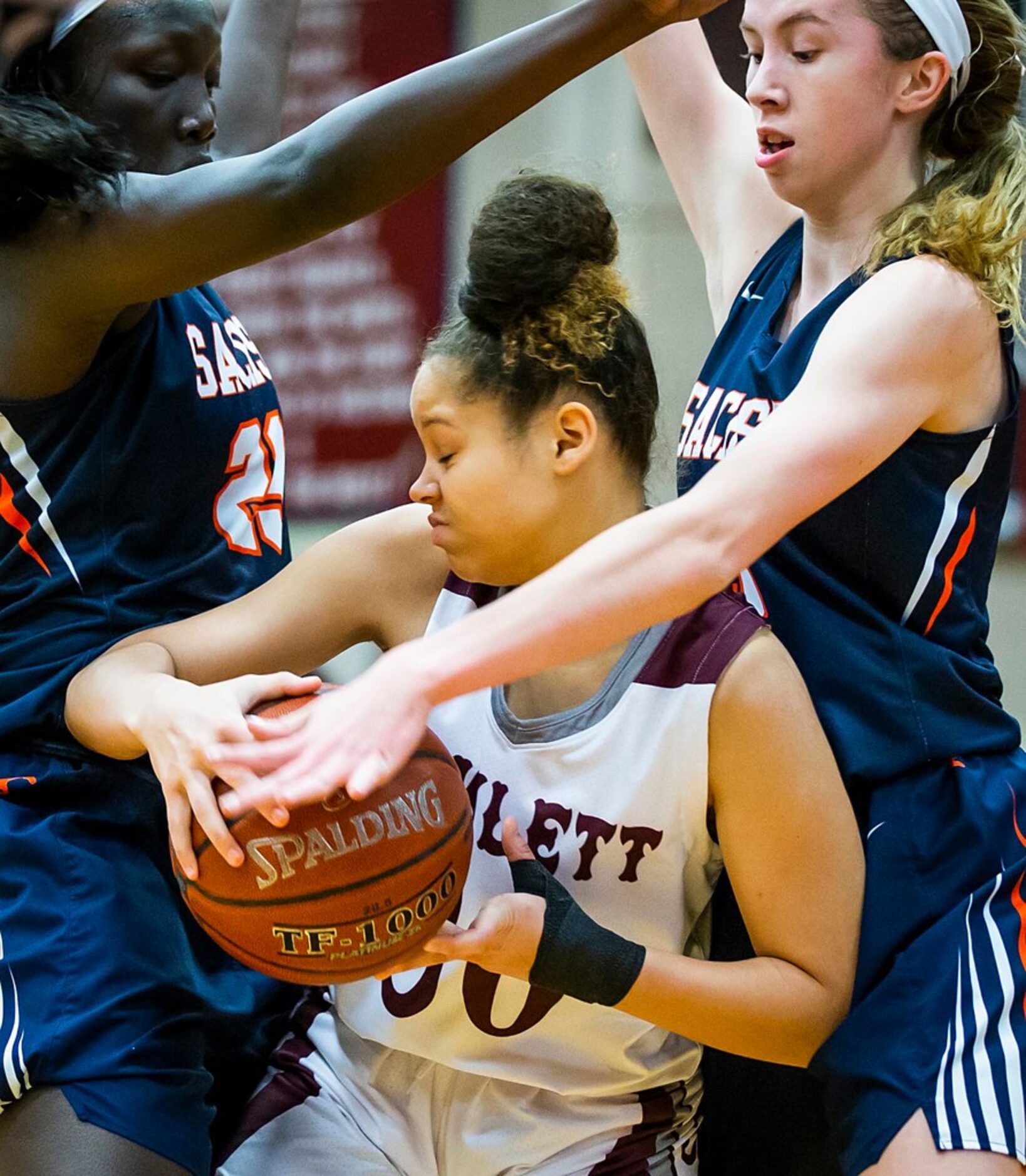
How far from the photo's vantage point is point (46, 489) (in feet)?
7.29

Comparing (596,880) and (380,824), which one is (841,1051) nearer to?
(596,880)

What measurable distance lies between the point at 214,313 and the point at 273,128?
454 millimetres

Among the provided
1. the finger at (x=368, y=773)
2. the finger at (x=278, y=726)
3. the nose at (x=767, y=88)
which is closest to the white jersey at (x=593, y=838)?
the finger at (x=278, y=726)

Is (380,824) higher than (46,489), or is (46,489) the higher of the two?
(46,489)

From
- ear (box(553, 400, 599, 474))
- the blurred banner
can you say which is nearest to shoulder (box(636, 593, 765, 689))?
ear (box(553, 400, 599, 474))

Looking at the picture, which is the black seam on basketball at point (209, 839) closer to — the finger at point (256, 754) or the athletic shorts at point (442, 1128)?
the finger at point (256, 754)

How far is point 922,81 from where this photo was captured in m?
2.16

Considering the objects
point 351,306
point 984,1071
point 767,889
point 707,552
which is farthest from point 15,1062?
point 351,306

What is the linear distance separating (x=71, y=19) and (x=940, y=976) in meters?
1.64

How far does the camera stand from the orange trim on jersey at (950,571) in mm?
2137

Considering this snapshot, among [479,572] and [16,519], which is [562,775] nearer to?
[479,572]

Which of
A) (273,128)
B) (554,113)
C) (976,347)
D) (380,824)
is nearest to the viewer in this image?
(380,824)

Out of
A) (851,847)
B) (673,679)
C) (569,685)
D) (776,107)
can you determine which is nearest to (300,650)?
(569,685)

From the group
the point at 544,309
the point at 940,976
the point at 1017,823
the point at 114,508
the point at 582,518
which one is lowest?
the point at 940,976
